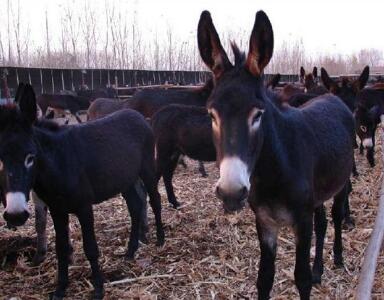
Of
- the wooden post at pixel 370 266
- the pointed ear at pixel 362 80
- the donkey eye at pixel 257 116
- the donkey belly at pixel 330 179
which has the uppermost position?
the pointed ear at pixel 362 80

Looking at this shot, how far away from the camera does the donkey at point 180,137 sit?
6762 mm

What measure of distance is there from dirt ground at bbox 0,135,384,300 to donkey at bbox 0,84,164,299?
325 millimetres

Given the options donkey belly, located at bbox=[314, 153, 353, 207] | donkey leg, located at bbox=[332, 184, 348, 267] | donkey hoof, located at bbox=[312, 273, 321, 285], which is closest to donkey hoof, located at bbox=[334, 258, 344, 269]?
donkey leg, located at bbox=[332, 184, 348, 267]

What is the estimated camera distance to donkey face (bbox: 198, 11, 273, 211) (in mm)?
2088

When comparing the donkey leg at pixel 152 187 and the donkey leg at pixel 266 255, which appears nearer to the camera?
the donkey leg at pixel 266 255

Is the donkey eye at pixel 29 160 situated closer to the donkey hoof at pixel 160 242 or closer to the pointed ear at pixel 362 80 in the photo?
the donkey hoof at pixel 160 242

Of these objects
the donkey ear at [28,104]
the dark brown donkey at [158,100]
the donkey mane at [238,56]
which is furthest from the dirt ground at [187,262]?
the dark brown donkey at [158,100]

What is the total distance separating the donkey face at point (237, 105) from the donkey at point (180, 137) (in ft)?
13.5

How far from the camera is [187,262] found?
15.3 feet

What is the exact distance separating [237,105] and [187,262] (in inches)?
112

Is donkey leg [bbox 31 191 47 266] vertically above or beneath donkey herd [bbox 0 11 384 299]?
beneath

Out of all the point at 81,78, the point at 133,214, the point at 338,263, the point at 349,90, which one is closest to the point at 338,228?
the point at 338,263

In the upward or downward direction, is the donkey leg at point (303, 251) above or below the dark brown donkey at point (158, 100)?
below

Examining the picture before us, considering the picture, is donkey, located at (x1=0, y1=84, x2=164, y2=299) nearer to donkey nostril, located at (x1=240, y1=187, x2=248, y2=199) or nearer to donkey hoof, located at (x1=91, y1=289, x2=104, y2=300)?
donkey hoof, located at (x1=91, y1=289, x2=104, y2=300)
